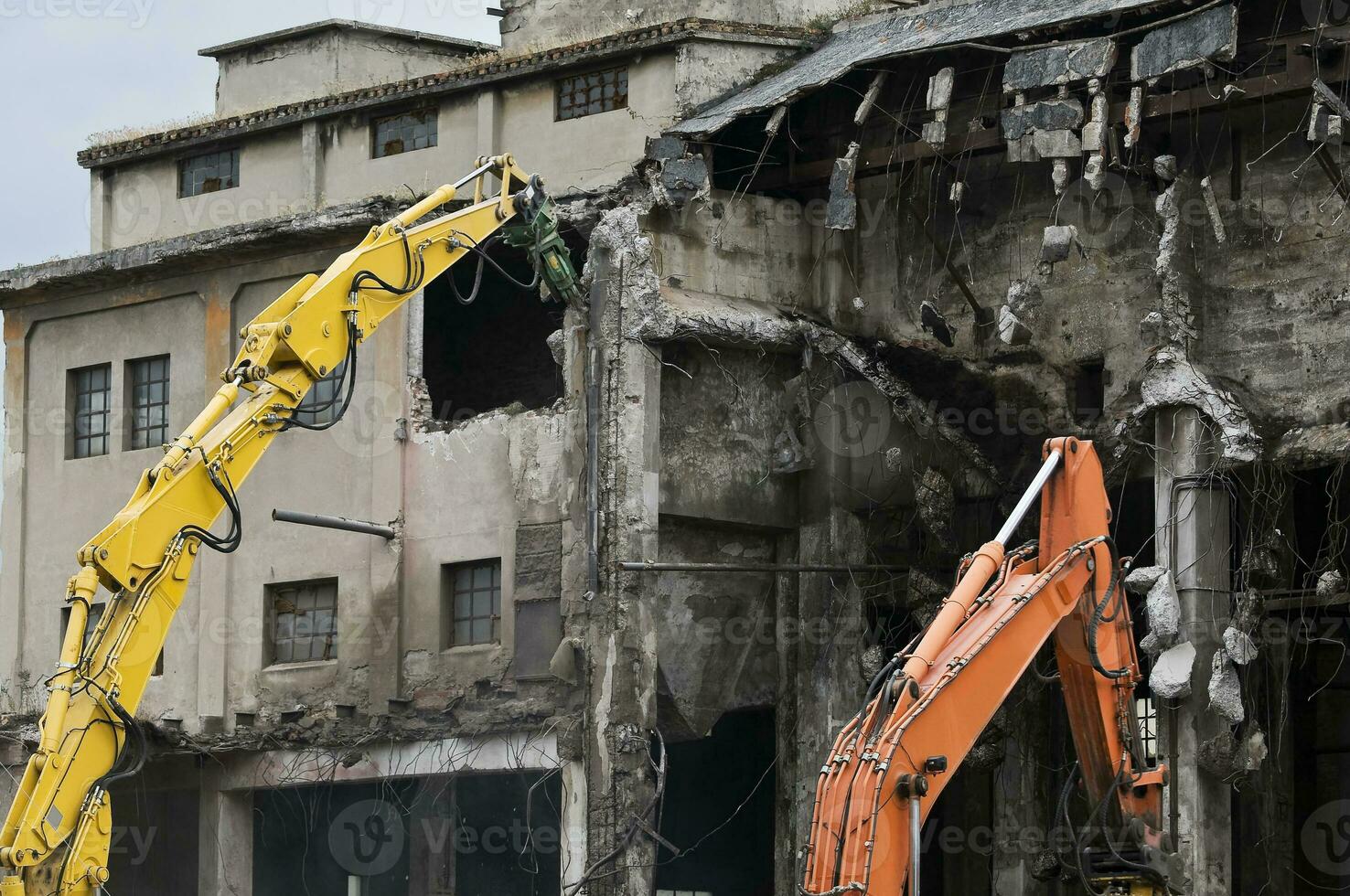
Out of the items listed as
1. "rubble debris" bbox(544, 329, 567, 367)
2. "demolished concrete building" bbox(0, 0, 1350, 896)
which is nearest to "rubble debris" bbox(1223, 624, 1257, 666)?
"demolished concrete building" bbox(0, 0, 1350, 896)

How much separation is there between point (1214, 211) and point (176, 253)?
12.9 metres

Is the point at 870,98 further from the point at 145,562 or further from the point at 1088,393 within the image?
the point at 145,562

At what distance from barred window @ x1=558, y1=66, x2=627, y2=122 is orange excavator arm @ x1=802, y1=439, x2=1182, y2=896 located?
11.3 m

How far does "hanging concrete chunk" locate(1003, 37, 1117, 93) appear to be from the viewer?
21.7 meters

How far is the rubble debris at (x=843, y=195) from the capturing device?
23266 mm

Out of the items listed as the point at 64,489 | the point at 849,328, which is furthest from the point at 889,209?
the point at 64,489

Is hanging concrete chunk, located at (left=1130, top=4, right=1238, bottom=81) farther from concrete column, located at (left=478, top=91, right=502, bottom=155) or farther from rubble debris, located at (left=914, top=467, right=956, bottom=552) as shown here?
concrete column, located at (left=478, top=91, right=502, bottom=155)

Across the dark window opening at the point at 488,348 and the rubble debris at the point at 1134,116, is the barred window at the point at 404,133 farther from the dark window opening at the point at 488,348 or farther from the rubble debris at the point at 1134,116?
the rubble debris at the point at 1134,116

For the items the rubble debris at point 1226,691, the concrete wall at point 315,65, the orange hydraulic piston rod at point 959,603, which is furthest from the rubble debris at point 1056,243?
the concrete wall at point 315,65

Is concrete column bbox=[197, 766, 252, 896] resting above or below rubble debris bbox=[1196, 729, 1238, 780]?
below

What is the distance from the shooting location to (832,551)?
23938 mm

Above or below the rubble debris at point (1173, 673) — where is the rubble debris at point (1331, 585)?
above

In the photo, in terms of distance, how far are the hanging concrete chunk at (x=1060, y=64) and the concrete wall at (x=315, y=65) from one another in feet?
42.8

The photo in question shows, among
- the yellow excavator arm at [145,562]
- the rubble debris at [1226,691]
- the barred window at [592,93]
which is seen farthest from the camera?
the barred window at [592,93]
